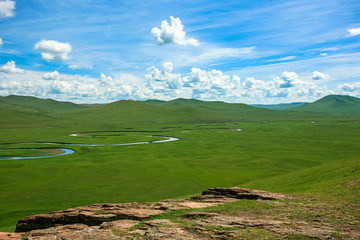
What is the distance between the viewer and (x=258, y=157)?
7700 centimetres

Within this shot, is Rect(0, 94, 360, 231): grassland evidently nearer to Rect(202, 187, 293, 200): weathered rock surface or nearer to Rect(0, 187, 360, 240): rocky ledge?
Rect(202, 187, 293, 200): weathered rock surface

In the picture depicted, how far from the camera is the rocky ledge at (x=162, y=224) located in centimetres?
1555

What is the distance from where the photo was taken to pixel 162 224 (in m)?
17.2

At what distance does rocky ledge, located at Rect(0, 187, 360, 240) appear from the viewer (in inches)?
612

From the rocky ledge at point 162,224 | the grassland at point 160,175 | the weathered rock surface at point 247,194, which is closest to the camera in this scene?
the rocky ledge at point 162,224

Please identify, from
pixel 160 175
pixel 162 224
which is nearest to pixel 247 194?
pixel 162 224

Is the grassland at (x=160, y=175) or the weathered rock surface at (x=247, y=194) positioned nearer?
the weathered rock surface at (x=247, y=194)

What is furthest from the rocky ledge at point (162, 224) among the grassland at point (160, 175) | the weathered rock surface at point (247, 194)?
the grassland at point (160, 175)

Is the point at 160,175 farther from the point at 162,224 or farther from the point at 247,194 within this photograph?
the point at 162,224

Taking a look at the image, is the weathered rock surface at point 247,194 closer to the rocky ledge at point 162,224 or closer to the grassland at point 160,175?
the rocky ledge at point 162,224

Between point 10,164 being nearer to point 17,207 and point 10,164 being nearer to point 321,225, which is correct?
point 17,207

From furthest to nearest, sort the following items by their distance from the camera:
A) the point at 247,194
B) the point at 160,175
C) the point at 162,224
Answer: the point at 160,175 → the point at 247,194 → the point at 162,224

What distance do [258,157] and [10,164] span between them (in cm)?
6429

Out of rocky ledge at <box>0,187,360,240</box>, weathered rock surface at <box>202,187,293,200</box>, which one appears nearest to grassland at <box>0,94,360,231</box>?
weathered rock surface at <box>202,187,293,200</box>
